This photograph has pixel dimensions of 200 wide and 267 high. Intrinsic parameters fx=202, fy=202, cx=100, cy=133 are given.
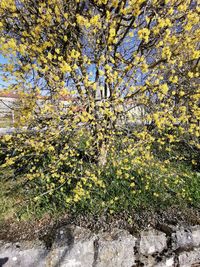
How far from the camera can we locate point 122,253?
2.09 meters

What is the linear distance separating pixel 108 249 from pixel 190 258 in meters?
0.93

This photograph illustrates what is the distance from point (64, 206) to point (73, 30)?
235 cm

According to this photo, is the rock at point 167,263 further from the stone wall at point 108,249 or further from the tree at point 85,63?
the tree at point 85,63

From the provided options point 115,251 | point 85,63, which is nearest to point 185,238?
point 115,251

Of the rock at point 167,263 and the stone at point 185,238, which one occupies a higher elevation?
the stone at point 185,238

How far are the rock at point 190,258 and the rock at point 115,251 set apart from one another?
0.55 m

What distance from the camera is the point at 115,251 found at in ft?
6.84

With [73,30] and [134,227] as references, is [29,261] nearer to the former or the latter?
[134,227]

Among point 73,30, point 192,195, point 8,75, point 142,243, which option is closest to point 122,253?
point 142,243

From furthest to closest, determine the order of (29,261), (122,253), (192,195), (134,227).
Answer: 1. (192,195)
2. (134,227)
3. (122,253)
4. (29,261)

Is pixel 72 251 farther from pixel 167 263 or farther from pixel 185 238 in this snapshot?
pixel 185 238

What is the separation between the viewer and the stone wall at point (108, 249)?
1.97 m

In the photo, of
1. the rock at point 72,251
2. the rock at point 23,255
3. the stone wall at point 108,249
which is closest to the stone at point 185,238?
the stone wall at point 108,249

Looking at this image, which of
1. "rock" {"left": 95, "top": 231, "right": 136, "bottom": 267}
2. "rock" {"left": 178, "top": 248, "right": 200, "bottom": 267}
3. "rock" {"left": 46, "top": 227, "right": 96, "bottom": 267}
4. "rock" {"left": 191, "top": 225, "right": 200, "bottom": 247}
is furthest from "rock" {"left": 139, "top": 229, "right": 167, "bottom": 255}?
"rock" {"left": 46, "top": 227, "right": 96, "bottom": 267}
